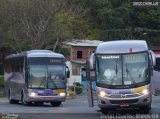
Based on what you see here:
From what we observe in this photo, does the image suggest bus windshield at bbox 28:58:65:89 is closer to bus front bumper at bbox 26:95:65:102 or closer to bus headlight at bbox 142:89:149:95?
bus front bumper at bbox 26:95:65:102

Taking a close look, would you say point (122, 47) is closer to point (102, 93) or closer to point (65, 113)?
point (102, 93)

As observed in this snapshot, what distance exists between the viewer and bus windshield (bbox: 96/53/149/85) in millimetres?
25609

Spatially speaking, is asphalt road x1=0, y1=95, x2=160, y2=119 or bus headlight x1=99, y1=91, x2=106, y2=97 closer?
asphalt road x1=0, y1=95, x2=160, y2=119

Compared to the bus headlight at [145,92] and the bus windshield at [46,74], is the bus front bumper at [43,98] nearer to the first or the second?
the bus windshield at [46,74]

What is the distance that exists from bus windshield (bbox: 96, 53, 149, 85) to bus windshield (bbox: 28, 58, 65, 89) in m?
10.5

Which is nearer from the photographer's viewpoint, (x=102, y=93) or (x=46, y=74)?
(x=102, y=93)

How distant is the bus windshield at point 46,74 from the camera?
36031 millimetres

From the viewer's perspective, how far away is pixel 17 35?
62.2 metres

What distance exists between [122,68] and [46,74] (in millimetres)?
11012

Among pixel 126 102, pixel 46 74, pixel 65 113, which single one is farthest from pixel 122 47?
pixel 46 74

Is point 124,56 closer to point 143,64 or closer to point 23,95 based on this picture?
point 143,64

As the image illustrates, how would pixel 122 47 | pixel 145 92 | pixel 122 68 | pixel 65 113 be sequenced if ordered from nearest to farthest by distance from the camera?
pixel 145 92 → pixel 122 68 → pixel 122 47 → pixel 65 113

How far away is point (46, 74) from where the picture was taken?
36062 millimetres

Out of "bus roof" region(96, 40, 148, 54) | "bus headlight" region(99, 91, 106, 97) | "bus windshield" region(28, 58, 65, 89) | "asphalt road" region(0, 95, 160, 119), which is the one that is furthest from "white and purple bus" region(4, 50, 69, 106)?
"bus headlight" region(99, 91, 106, 97)
